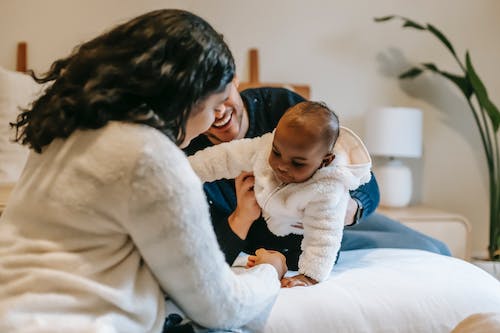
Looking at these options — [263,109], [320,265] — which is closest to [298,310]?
[320,265]

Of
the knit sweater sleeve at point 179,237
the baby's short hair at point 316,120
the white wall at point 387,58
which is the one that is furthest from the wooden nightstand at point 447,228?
the knit sweater sleeve at point 179,237

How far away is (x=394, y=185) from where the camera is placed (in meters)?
2.72

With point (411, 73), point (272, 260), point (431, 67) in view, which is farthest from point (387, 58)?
point (272, 260)

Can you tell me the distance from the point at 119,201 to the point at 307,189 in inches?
20.0

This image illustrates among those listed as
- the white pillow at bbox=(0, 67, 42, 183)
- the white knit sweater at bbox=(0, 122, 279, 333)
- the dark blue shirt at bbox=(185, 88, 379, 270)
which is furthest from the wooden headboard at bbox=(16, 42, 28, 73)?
the white knit sweater at bbox=(0, 122, 279, 333)

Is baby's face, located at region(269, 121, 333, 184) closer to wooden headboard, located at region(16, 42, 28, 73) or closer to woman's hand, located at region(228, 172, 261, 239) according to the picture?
woman's hand, located at region(228, 172, 261, 239)

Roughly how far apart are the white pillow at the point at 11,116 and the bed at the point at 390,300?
1255 mm

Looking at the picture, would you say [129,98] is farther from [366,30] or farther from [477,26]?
[477,26]

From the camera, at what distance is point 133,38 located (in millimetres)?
738

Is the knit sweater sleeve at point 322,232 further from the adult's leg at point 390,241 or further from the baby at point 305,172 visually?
the adult's leg at point 390,241

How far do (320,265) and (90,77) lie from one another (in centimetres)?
56

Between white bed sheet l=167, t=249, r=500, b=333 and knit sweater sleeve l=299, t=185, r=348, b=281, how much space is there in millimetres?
37

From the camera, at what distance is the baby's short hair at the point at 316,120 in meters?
1.07

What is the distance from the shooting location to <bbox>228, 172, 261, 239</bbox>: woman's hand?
3.94 feet
